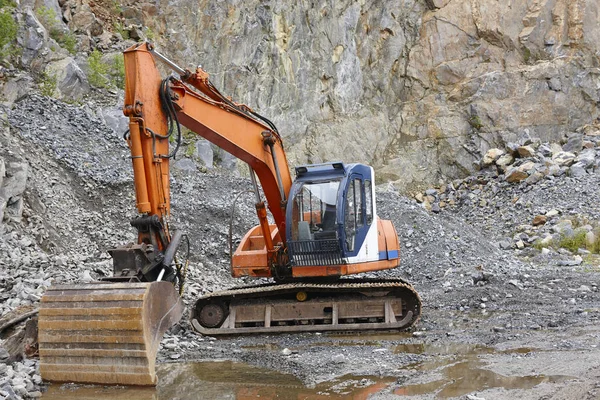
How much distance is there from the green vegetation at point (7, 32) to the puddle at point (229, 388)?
438 inches

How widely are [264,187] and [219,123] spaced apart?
1.20 metres

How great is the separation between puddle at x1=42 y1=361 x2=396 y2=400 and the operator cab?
229 cm

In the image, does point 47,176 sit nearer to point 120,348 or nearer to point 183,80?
point 183,80

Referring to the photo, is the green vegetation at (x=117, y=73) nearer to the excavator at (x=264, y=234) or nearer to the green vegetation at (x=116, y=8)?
the green vegetation at (x=116, y=8)

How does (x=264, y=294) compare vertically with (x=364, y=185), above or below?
below

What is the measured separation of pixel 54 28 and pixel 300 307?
1133cm

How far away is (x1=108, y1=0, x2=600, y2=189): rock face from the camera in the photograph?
2260 cm

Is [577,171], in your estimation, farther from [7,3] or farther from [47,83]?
[7,3]

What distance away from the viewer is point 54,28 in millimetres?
16125

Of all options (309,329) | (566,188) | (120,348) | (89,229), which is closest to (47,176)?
(89,229)

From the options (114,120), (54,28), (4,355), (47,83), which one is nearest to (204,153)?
(114,120)

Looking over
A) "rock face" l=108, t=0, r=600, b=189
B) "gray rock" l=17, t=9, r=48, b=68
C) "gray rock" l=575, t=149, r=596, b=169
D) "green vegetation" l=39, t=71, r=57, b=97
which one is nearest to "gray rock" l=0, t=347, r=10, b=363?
"green vegetation" l=39, t=71, r=57, b=97

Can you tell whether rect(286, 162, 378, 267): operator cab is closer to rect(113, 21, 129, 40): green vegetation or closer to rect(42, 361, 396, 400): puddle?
rect(42, 361, 396, 400): puddle

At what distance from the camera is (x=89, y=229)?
11094 mm
